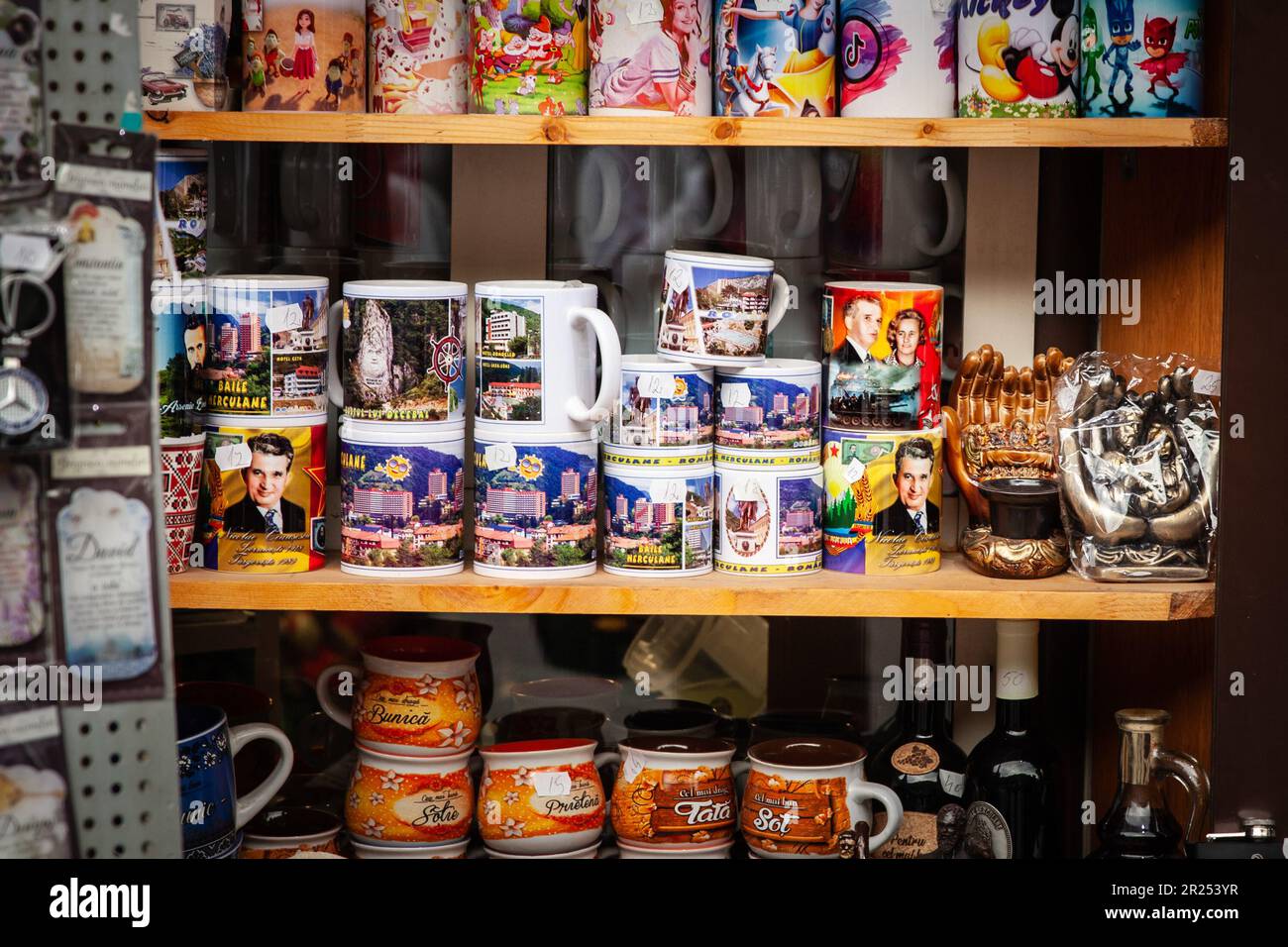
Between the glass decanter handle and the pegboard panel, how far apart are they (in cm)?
130

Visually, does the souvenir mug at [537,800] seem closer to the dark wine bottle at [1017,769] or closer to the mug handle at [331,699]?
the mug handle at [331,699]

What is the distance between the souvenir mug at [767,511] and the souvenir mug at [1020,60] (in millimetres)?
472

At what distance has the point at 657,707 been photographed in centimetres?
195

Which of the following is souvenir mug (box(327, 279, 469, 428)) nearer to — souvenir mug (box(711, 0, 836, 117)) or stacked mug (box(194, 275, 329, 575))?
stacked mug (box(194, 275, 329, 575))

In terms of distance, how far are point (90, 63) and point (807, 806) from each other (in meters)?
1.14

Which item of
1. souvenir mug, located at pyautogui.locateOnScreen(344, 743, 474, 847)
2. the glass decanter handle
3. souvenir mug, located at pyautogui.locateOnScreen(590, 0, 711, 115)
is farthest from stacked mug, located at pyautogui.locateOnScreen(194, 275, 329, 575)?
the glass decanter handle

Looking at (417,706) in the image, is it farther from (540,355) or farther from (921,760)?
(921,760)

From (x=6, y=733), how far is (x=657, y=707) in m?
1.09

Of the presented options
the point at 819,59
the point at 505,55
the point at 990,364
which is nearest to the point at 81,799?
the point at 505,55

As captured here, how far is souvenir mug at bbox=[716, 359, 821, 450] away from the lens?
5.22 ft

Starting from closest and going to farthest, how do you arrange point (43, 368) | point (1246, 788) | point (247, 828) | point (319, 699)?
point (43, 368)
point (1246, 788)
point (247, 828)
point (319, 699)

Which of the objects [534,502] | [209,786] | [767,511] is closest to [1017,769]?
[767,511]

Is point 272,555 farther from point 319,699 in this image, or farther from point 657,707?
point 657,707

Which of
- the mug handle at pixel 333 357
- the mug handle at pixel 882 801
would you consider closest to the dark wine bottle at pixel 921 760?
the mug handle at pixel 882 801
